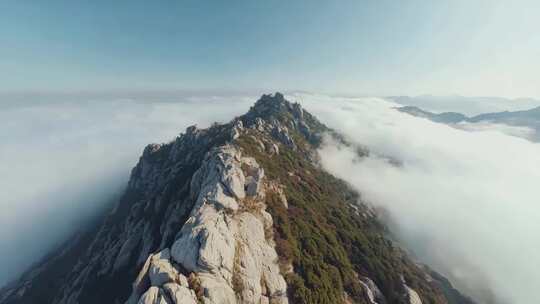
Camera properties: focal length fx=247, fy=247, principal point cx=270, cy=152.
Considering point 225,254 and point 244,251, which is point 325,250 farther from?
point 225,254

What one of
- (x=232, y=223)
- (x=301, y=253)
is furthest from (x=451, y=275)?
(x=232, y=223)

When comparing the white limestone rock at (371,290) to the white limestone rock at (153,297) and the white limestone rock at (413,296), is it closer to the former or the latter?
the white limestone rock at (413,296)

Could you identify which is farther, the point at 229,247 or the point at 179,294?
the point at 229,247

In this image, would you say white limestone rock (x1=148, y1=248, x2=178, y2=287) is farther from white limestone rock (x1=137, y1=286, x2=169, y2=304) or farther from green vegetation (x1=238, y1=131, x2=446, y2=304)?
green vegetation (x1=238, y1=131, x2=446, y2=304)

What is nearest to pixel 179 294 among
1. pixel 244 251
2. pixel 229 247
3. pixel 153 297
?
pixel 153 297

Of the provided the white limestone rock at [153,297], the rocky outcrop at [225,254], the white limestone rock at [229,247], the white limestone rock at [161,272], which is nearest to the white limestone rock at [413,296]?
the rocky outcrop at [225,254]

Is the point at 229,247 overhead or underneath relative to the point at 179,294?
underneath

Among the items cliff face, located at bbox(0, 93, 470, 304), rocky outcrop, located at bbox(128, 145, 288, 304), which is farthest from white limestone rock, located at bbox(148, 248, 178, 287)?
cliff face, located at bbox(0, 93, 470, 304)
